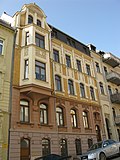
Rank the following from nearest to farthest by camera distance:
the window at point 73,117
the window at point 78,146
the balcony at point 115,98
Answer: the window at point 78,146 < the window at point 73,117 < the balcony at point 115,98

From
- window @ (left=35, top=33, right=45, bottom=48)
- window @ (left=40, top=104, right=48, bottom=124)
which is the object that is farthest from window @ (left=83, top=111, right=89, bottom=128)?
window @ (left=35, top=33, right=45, bottom=48)

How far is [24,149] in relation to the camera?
1380cm

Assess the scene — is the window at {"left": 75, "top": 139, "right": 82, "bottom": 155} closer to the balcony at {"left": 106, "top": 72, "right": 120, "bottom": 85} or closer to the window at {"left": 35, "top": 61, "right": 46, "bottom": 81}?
the window at {"left": 35, "top": 61, "right": 46, "bottom": 81}

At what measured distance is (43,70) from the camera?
17.3m

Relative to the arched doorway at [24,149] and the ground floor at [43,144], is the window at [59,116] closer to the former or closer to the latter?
the ground floor at [43,144]

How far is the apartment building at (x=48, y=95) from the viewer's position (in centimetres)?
1461

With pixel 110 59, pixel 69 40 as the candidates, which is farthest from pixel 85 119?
pixel 110 59

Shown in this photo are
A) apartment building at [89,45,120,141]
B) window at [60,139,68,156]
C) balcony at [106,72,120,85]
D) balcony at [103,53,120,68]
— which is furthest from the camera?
balcony at [103,53,120,68]

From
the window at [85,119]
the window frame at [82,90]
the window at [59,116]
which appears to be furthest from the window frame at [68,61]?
the window at [85,119]

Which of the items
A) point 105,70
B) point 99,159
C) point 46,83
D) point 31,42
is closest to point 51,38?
point 31,42

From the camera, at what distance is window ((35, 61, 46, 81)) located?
16.4 metres

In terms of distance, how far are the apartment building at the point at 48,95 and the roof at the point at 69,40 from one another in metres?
0.14

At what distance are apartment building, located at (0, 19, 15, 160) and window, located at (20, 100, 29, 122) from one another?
1.24 meters

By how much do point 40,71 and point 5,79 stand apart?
3.47m
